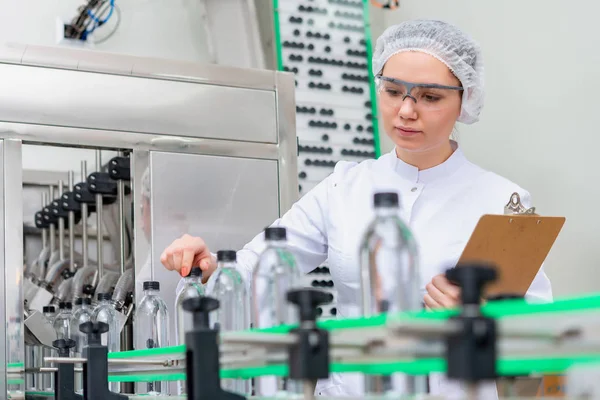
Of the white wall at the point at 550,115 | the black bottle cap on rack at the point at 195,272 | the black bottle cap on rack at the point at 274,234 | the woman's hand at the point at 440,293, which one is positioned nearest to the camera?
the black bottle cap on rack at the point at 274,234

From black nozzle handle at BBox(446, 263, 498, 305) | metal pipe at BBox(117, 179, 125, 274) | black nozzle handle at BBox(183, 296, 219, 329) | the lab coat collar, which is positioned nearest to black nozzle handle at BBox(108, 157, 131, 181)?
metal pipe at BBox(117, 179, 125, 274)

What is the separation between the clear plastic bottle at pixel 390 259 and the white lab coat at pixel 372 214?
0.84 meters

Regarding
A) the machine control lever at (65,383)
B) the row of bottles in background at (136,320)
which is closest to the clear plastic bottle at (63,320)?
the row of bottles in background at (136,320)

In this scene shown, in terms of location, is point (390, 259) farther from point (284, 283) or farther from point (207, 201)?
point (207, 201)

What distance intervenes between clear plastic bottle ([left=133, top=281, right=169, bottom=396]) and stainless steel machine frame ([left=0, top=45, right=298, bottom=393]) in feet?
1.19

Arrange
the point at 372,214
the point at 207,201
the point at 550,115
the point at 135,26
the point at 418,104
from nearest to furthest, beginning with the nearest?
1. the point at 418,104
2. the point at 372,214
3. the point at 207,201
4. the point at 550,115
5. the point at 135,26

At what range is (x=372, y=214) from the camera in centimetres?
213

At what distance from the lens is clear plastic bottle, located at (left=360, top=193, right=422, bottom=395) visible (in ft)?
3.81

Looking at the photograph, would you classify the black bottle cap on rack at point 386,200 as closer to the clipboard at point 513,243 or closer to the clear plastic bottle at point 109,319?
the clipboard at point 513,243

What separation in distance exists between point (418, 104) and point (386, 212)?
2.88 feet

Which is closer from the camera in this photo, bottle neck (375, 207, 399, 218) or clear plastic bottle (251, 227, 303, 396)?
bottle neck (375, 207, 399, 218)

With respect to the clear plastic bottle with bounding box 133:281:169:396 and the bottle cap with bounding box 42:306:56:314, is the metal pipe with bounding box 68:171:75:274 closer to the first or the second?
the bottle cap with bounding box 42:306:56:314

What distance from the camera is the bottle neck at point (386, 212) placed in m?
1.16

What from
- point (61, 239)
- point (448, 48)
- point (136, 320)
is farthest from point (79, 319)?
point (448, 48)
